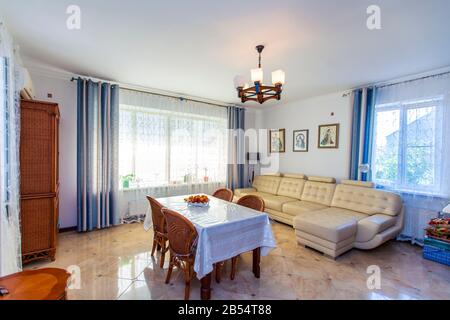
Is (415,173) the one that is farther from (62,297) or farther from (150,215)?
(62,297)

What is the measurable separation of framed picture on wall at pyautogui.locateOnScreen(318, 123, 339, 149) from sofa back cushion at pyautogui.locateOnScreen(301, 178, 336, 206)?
0.78 meters

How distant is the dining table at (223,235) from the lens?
1.82m

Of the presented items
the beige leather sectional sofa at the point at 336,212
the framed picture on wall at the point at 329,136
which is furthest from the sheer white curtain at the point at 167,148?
the framed picture on wall at the point at 329,136

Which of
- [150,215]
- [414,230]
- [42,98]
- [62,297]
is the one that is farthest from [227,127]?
[62,297]

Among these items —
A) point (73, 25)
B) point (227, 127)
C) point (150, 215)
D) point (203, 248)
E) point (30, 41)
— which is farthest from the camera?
point (227, 127)

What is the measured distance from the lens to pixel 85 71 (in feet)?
10.6

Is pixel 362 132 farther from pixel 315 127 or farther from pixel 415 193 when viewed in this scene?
pixel 415 193

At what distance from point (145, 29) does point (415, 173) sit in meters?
4.15

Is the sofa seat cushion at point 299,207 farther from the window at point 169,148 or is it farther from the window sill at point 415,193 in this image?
the window at point 169,148

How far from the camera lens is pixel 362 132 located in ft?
12.0

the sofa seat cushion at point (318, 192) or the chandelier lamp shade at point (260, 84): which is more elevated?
the chandelier lamp shade at point (260, 84)

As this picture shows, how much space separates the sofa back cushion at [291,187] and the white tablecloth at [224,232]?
7.37ft

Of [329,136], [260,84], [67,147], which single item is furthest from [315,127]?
[67,147]

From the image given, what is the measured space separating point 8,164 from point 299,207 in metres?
3.83
